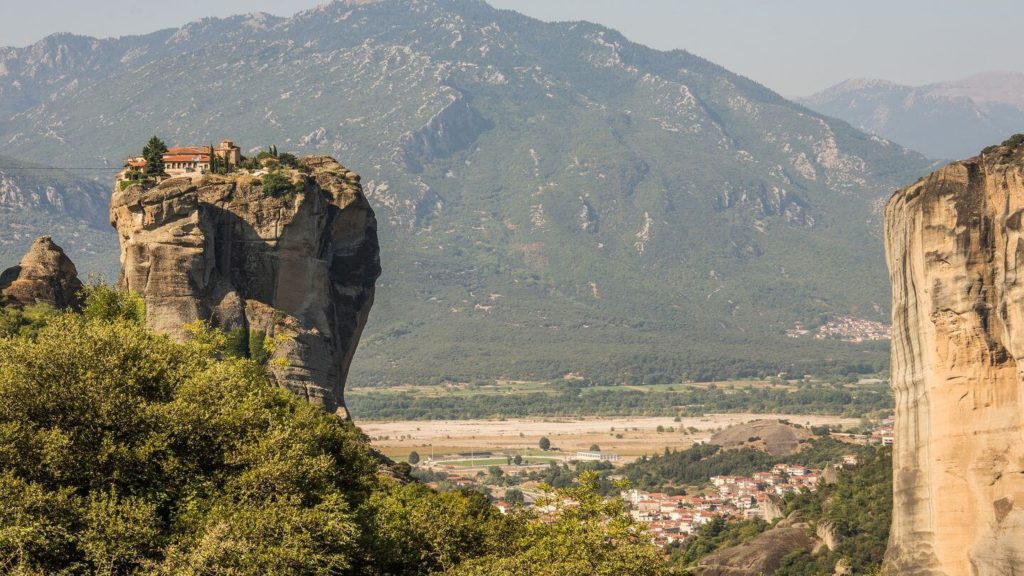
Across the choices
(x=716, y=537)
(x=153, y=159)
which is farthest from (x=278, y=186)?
(x=716, y=537)

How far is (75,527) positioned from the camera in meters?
38.9

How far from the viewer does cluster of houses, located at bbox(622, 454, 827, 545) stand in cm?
12888

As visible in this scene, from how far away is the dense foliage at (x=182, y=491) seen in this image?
126 ft

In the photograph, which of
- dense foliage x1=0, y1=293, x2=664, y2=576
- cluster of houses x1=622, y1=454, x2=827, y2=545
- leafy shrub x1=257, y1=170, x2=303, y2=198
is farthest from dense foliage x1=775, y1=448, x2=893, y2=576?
leafy shrub x1=257, y1=170, x2=303, y2=198

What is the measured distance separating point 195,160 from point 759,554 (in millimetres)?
39118

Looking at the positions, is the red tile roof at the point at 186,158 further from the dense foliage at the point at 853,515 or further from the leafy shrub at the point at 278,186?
the dense foliage at the point at 853,515

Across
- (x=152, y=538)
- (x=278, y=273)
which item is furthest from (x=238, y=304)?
(x=152, y=538)

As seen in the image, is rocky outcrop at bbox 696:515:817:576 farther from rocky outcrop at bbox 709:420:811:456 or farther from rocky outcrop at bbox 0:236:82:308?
rocky outcrop at bbox 709:420:811:456

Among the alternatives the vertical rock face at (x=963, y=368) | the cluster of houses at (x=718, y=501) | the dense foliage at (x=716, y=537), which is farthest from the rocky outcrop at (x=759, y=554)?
the cluster of houses at (x=718, y=501)

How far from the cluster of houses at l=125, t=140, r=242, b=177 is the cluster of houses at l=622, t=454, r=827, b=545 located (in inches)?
1818

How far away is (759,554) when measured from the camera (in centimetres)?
8338

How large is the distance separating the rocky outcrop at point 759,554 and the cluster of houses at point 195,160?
34.2m

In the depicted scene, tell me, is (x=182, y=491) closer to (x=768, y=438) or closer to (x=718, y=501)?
(x=718, y=501)

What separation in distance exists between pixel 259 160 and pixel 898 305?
46.5 metres
